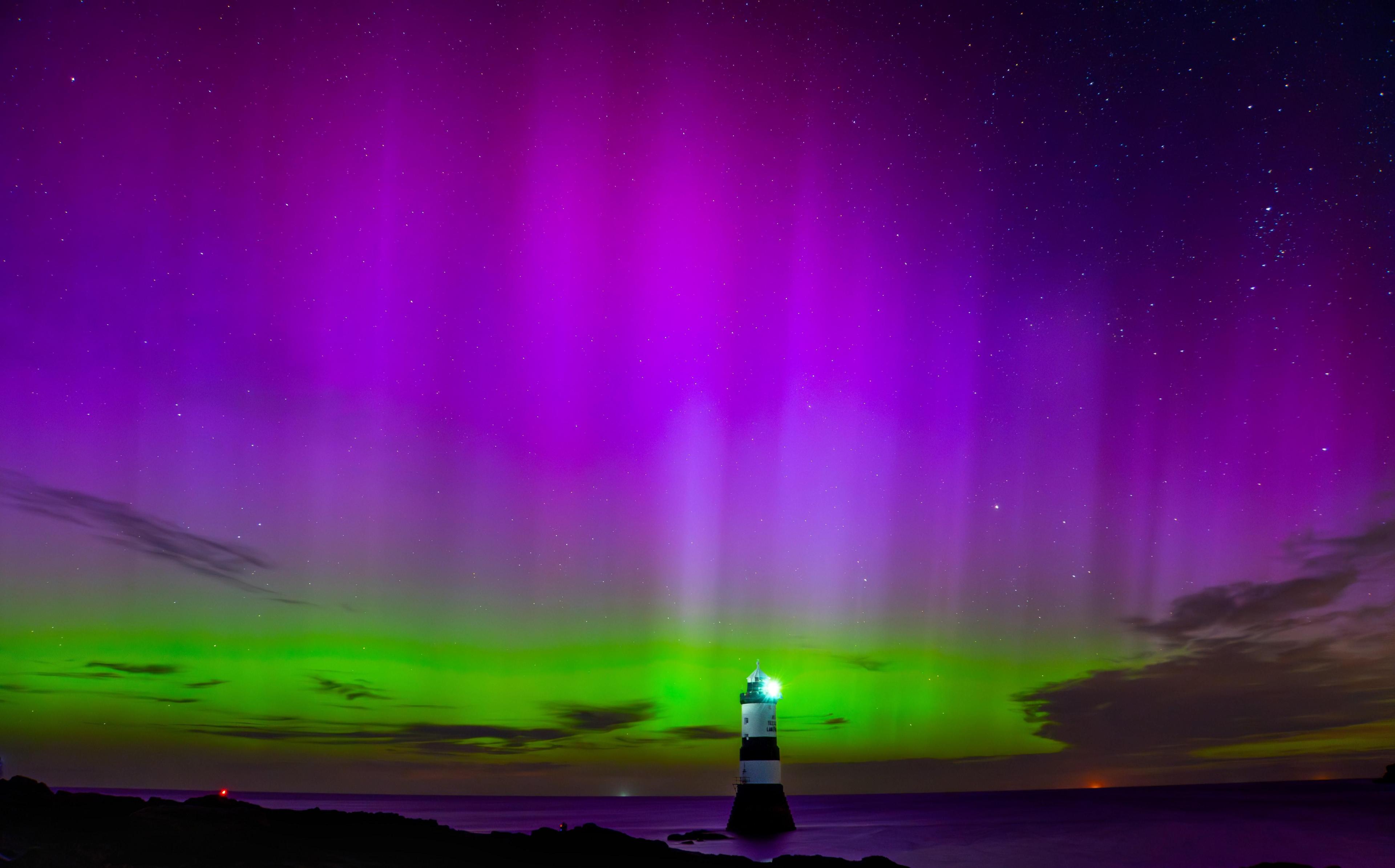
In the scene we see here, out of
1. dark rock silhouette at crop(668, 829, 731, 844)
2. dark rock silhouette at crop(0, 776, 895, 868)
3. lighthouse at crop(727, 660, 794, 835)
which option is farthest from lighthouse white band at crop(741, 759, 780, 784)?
dark rock silhouette at crop(668, 829, 731, 844)

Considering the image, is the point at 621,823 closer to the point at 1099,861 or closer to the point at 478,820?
the point at 478,820

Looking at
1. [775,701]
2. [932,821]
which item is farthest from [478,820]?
[775,701]

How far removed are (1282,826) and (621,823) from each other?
67072mm

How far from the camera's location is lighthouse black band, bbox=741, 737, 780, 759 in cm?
3872

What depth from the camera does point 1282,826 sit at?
8362 cm

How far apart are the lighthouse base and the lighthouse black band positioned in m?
1.11

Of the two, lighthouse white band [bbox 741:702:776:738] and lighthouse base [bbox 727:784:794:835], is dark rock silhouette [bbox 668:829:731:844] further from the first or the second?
lighthouse white band [bbox 741:702:776:738]

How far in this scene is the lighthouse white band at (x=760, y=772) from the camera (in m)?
38.2

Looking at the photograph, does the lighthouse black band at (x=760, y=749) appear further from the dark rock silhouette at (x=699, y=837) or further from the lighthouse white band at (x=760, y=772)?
the dark rock silhouette at (x=699, y=837)

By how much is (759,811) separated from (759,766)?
1.72 meters

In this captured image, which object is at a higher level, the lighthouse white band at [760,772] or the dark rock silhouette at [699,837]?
the lighthouse white band at [760,772]

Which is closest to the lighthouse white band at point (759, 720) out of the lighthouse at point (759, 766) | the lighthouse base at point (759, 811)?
the lighthouse at point (759, 766)

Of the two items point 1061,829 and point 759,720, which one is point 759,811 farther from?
point 1061,829

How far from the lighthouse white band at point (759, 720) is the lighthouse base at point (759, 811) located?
1998mm
